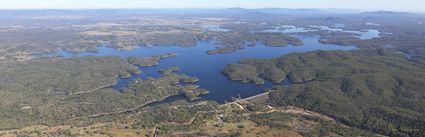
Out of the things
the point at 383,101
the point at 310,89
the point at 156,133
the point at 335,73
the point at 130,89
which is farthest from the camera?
the point at 335,73

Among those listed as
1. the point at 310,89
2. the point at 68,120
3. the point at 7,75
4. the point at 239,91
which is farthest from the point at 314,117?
the point at 7,75

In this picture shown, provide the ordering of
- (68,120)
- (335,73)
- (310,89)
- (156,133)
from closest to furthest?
(156,133)
(68,120)
(310,89)
(335,73)

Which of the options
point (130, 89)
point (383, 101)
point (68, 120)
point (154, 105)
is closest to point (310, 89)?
point (383, 101)

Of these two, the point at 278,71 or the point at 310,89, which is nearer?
the point at 310,89

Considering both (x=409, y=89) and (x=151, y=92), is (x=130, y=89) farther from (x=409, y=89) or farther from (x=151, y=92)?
(x=409, y=89)

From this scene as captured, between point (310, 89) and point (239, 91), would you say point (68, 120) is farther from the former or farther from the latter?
point (310, 89)

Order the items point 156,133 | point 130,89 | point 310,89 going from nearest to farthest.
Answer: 1. point 156,133
2. point 310,89
3. point 130,89
